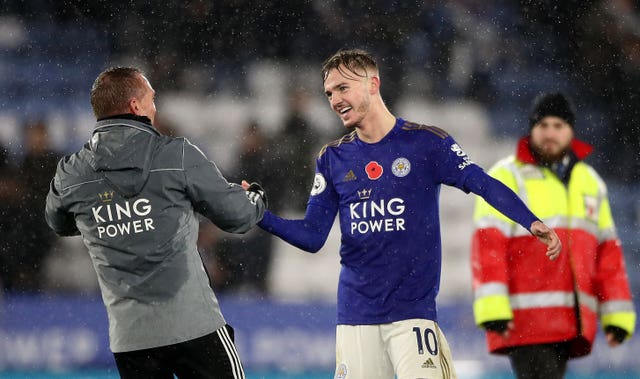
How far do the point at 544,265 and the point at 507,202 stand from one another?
1107 millimetres

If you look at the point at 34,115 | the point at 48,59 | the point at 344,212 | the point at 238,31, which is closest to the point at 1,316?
the point at 34,115

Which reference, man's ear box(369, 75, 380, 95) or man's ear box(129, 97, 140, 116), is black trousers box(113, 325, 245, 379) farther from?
man's ear box(369, 75, 380, 95)

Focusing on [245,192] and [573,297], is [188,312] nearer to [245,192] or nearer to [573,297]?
[245,192]

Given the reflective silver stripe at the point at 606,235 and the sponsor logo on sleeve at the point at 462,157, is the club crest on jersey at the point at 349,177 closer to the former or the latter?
the sponsor logo on sleeve at the point at 462,157

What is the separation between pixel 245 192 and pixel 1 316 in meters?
5.14

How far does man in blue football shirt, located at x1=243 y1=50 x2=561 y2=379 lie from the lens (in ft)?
13.0

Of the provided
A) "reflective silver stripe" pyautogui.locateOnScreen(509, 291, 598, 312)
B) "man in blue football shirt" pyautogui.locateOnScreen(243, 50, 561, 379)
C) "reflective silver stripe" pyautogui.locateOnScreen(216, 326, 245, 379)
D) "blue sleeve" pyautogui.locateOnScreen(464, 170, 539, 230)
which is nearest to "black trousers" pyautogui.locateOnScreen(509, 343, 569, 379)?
"reflective silver stripe" pyautogui.locateOnScreen(509, 291, 598, 312)

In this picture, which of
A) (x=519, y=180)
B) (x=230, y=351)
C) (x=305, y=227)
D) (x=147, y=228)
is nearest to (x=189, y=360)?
(x=230, y=351)

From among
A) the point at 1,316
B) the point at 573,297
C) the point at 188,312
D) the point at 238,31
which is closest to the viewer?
the point at 188,312

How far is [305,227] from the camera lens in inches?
166

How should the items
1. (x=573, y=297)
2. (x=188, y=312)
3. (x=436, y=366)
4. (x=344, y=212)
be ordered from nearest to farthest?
(x=188, y=312), (x=436, y=366), (x=344, y=212), (x=573, y=297)

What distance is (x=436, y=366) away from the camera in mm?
3889

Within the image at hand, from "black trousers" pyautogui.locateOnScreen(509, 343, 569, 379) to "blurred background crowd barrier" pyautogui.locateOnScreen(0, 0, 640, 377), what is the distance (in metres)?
3.32

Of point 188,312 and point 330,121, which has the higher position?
point 330,121
